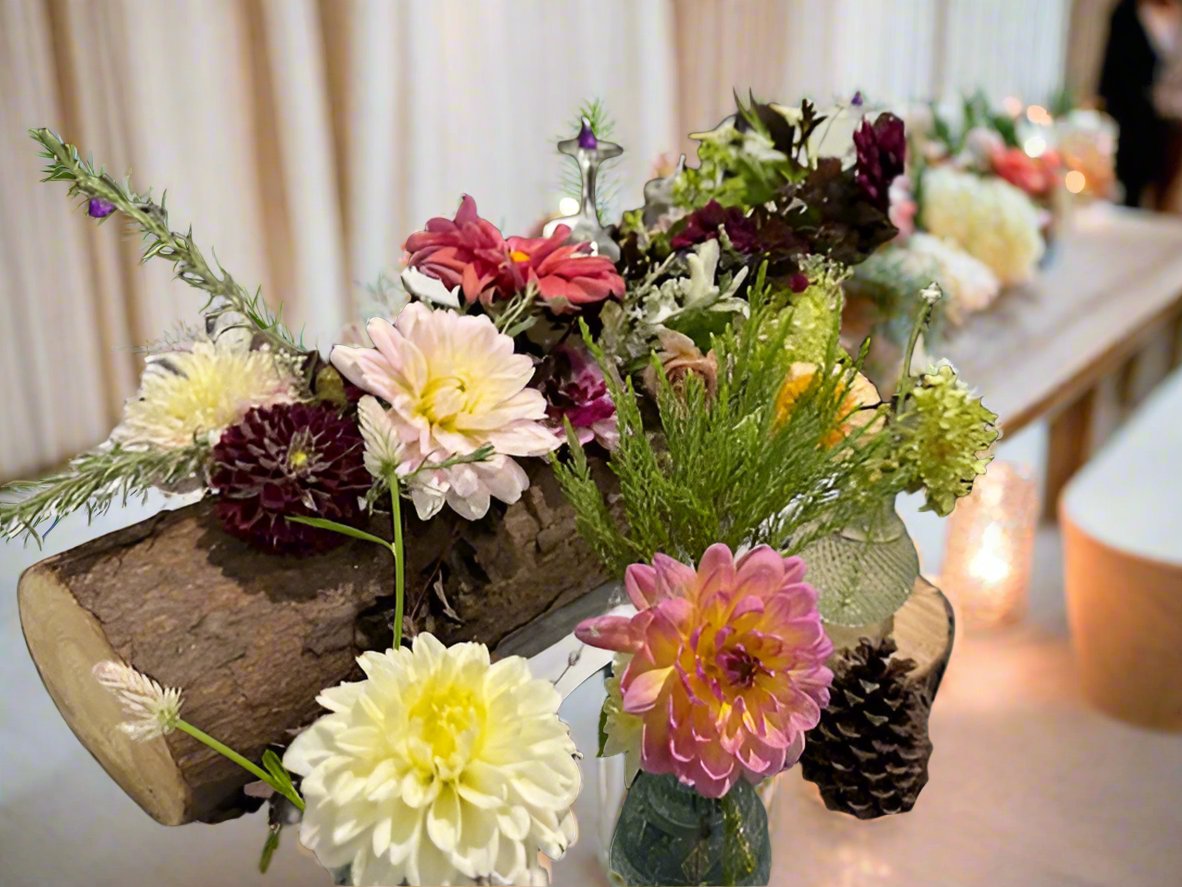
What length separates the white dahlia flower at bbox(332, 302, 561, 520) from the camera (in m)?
0.56

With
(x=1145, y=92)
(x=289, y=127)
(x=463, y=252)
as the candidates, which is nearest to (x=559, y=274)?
(x=463, y=252)

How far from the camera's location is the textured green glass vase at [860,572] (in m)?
0.74

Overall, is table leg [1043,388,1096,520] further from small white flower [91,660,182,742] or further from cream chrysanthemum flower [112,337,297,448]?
small white flower [91,660,182,742]

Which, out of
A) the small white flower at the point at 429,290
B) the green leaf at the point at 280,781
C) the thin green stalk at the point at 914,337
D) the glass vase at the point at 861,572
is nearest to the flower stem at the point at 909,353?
the thin green stalk at the point at 914,337

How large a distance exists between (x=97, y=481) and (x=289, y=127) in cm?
107

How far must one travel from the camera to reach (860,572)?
0.75m

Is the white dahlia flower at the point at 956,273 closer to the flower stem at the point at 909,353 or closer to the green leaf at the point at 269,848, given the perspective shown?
the flower stem at the point at 909,353

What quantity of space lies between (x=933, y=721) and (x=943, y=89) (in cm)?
272

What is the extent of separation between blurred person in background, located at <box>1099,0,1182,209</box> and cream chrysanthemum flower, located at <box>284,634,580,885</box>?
12.8 ft

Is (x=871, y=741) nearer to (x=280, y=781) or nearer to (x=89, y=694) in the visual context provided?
(x=280, y=781)

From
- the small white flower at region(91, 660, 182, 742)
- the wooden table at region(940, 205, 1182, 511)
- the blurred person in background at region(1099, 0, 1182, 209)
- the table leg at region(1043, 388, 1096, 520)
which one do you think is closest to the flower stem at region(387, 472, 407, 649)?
the small white flower at region(91, 660, 182, 742)

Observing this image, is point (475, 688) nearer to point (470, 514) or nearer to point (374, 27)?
point (470, 514)

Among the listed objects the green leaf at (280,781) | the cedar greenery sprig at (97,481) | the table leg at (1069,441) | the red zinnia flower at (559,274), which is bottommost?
the table leg at (1069,441)

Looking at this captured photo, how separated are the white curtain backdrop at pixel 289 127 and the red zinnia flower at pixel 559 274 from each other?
2.62ft
